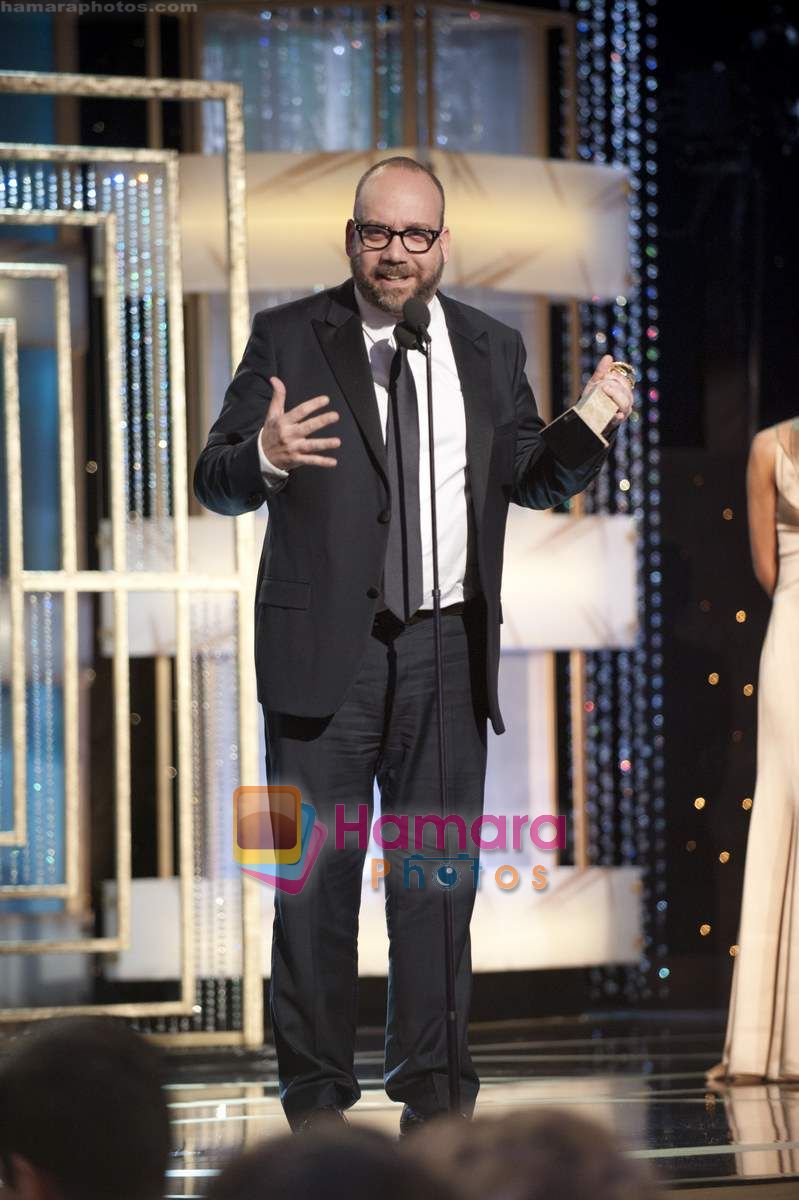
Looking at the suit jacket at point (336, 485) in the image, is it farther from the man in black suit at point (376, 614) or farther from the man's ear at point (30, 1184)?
A: the man's ear at point (30, 1184)

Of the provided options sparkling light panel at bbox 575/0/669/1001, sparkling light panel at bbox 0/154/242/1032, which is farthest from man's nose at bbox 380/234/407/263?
sparkling light panel at bbox 575/0/669/1001

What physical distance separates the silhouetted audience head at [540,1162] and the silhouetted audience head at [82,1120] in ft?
0.71

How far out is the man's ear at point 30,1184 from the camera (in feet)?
3.57

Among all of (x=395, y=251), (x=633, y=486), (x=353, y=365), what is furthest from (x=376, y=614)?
(x=633, y=486)

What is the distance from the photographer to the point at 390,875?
266 centimetres

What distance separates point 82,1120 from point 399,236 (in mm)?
1743

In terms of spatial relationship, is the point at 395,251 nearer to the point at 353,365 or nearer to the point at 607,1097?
the point at 353,365

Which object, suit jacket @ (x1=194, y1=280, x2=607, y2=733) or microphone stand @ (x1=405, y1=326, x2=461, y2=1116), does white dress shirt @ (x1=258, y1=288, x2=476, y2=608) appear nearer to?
suit jacket @ (x1=194, y1=280, x2=607, y2=733)

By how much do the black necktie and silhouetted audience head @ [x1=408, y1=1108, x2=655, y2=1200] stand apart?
5.44ft

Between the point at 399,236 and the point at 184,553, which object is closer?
the point at 399,236

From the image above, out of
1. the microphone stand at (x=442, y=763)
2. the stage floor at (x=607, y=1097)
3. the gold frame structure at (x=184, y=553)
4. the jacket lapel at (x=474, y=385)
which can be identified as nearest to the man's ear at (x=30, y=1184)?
the stage floor at (x=607, y=1097)

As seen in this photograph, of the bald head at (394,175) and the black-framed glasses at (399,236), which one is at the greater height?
the bald head at (394,175)

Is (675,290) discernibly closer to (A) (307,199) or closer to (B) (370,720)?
(A) (307,199)

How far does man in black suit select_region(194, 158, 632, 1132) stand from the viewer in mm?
2590
